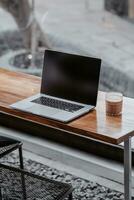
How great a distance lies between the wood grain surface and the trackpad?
0.03m

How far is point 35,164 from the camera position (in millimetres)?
3578

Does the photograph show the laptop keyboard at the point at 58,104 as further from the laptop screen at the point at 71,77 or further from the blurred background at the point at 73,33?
the blurred background at the point at 73,33

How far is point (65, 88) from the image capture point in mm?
2680

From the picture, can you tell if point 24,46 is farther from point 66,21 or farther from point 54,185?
point 54,185

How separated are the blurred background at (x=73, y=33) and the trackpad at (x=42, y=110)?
841mm

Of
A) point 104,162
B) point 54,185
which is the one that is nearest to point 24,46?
point 104,162

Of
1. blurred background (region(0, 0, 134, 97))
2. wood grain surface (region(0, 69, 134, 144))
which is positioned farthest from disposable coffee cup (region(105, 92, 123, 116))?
blurred background (region(0, 0, 134, 97))

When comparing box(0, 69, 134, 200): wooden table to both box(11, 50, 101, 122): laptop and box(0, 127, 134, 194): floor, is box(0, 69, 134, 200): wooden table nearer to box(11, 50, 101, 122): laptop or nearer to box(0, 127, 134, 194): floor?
box(11, 50, 101, 122): laptop

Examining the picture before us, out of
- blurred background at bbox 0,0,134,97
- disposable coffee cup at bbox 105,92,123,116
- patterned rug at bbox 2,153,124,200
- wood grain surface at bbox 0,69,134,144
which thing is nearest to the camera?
wood grain surface at bbox 0,69,134,144

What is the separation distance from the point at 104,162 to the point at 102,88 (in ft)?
1.63

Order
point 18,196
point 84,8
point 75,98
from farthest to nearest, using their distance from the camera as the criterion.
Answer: point 84,8, point 18,196, point 75,98

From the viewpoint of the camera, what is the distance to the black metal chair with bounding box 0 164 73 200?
239cm

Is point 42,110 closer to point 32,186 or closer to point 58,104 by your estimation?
point 58,104

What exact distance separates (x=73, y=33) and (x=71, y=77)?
0.88 metres
